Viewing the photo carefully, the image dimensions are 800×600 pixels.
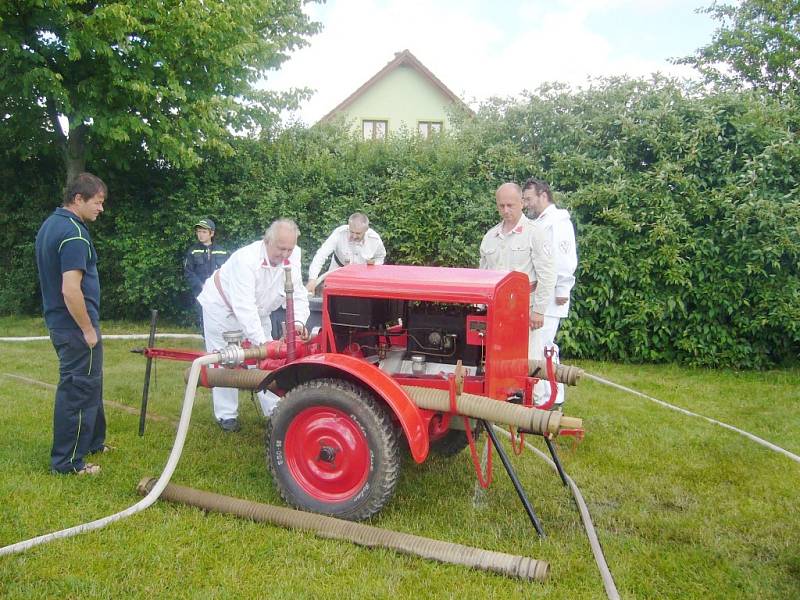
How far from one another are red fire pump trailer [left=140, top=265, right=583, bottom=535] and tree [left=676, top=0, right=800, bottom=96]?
16.3 metres

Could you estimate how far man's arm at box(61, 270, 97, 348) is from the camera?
11.9 feet

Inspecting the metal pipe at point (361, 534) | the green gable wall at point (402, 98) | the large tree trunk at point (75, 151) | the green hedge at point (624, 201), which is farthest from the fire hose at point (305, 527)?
the green gable wall at point (402, 98)

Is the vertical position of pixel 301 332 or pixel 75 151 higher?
pixel 75 151

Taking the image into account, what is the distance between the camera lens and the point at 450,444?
4.23 metres

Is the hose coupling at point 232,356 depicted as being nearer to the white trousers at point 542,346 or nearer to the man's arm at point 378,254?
the white trousers at point 542,346

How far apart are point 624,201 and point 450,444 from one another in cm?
409

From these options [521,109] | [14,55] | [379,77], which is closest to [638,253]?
[521,109]

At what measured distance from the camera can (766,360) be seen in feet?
23.1

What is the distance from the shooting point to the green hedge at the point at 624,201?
6.79 metres

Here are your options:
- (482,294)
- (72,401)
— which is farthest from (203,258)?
(482,294)

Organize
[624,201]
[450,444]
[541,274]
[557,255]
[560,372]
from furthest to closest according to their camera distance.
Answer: [624,201], [557,255], [541,274], [450,444], [560,372]

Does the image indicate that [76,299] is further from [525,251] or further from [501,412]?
[525,251]

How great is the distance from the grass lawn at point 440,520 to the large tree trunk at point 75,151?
16.1 feet

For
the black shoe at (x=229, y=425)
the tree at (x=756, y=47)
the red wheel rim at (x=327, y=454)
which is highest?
the tree at (x=756, y=47)
